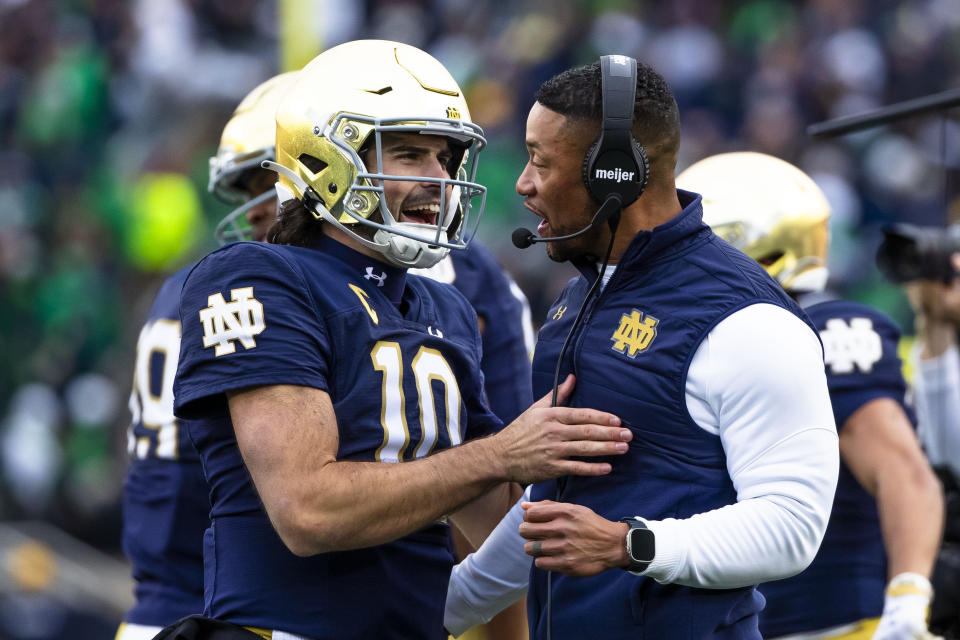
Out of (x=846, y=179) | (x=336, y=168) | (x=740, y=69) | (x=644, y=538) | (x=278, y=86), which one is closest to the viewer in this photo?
(x=644, y=538)

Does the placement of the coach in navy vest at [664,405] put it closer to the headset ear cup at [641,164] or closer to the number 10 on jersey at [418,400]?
the headset ear cup at [641,164]

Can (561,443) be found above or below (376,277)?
below

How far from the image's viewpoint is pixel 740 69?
9.22 meters

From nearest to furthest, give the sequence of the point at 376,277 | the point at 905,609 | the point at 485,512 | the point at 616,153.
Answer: the point at 616,153
the point at 376,277
the point at 485,512
the point at 905,609

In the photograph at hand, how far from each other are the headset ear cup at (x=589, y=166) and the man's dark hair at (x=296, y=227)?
0.65 metres

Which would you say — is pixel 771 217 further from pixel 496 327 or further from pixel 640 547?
pixel 640 547

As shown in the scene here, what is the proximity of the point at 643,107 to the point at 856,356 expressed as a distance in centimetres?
142

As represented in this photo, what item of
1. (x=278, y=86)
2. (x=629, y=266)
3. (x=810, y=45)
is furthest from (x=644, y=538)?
(x=810, y=45)

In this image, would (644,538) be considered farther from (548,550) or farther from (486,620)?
(486,620)

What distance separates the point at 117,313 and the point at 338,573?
21.9 ft

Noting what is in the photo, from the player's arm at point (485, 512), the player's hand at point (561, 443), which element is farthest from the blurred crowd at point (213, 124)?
the player's hand at point (561, 443)

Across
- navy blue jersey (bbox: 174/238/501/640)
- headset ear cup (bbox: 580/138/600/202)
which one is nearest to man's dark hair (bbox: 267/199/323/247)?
navy blue jersey (bbox: 174/238/501/640)

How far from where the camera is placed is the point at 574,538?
2.29m

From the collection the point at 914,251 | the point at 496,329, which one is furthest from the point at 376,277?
the point at 914,251
